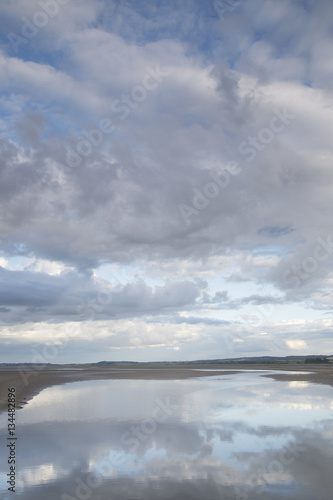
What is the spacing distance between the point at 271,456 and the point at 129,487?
6801 millimetres

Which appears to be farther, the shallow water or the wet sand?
the wet sand

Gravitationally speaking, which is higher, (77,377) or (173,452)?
(77,377)

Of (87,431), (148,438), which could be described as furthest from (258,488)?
(87,431)

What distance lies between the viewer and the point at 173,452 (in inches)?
721

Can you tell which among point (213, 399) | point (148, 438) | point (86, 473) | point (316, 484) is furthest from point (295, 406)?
point (86, 473)

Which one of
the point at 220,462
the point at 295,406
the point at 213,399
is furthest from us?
the point at 213,399

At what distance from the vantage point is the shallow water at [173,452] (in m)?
13.7

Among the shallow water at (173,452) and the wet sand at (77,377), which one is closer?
the shallow water at (173,452)

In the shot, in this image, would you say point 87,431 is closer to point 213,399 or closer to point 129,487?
point 129,487

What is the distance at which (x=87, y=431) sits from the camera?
22.8 m

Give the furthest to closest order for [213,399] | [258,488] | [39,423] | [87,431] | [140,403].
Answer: [213,399]
[140,403]
[39,423]
[87,431]
[258,488]

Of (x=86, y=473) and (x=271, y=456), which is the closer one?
(x=86, y=473)

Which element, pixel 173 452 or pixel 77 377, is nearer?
pixel 173 452

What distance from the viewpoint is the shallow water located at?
1373cm
